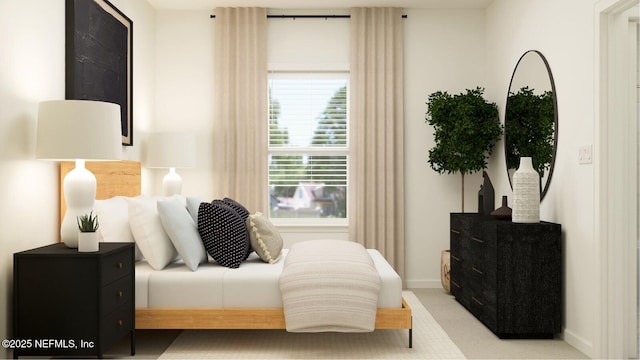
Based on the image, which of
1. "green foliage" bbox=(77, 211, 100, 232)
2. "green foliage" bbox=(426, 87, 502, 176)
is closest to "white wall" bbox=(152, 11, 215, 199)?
"green foliage" bbox=(426, 87, 502, 176)

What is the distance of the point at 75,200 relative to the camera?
2.91 meters

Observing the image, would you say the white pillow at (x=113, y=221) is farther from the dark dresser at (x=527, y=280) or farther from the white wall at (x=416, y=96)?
the dark dresser at (x=527, y=280)

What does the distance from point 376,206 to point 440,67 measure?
1566 mm

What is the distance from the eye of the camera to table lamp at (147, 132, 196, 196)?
15.4ft

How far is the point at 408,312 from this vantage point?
3.18 meters

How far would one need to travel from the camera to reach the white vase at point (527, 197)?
3.55m

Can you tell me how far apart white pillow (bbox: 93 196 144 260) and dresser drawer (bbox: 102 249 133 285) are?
1.01ft

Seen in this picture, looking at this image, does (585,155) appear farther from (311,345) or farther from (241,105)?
(241,105)

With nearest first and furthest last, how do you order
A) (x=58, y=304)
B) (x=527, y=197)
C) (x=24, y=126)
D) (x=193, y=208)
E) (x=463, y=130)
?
(x=58, y=304), (x=24, y=126), (x=527, y=197), (x=193, y=208), (x=463, y=130)

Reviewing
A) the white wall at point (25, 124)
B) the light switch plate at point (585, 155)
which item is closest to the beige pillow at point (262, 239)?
the white wall at point (25, 124)

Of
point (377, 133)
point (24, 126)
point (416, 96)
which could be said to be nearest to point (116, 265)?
point (24, 126)

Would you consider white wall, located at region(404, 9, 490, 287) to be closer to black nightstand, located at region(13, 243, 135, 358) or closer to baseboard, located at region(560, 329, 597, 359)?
baseboard, located at region(560, 329, 597, 359)

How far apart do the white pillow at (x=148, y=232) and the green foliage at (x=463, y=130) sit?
105 inches

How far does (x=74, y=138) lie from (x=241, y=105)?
254cm
